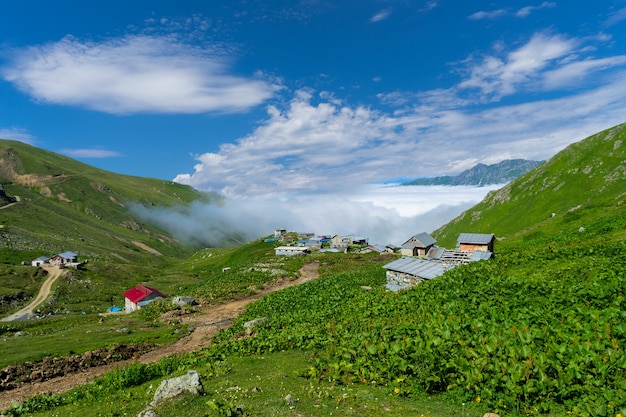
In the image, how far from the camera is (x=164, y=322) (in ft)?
161

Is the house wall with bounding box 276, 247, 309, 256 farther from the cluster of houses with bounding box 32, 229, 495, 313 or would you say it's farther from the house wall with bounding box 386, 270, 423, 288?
the house wall with bounding box 386, 270, 423, 288

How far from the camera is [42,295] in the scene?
94.1m

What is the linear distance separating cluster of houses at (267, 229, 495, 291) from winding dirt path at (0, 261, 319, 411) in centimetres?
2171

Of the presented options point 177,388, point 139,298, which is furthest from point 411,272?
point 139,298

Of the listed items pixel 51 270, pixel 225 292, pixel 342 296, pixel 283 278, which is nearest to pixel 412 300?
pixel 342 296

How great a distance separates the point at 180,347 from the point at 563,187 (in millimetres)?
185136

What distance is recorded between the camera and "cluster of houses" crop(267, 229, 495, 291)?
39909 mm

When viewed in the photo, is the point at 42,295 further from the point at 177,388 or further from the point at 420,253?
the point at 420,253

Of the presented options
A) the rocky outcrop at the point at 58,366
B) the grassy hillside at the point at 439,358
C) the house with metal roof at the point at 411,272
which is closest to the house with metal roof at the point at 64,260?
the rocky outcrop at the point at 58,366

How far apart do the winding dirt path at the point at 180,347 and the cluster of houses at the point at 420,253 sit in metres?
21.7

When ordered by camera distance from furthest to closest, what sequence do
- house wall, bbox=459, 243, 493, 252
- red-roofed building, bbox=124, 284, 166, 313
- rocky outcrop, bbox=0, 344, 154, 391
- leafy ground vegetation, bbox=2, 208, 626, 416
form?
house wall, bbox=459, 243, 493, 252
red-roofed building, bbox=124, 284, 166, 313
rocky outcrop, bbox=0, 344, 154, 391
leafy ground vegetation, bbox=2, 208, 626, 416

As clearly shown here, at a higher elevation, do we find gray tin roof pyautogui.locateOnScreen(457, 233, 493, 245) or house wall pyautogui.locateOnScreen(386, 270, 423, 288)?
gray tin roof pyautogui.locateOnScreen(457, 233, 493, 245)

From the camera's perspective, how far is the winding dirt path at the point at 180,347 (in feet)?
78.9

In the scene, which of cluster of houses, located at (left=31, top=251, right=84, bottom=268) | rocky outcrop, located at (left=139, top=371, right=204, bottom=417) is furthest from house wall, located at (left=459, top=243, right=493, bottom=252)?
cluster of houses, located at (left=31, top=251, right=84, bottom=268)
